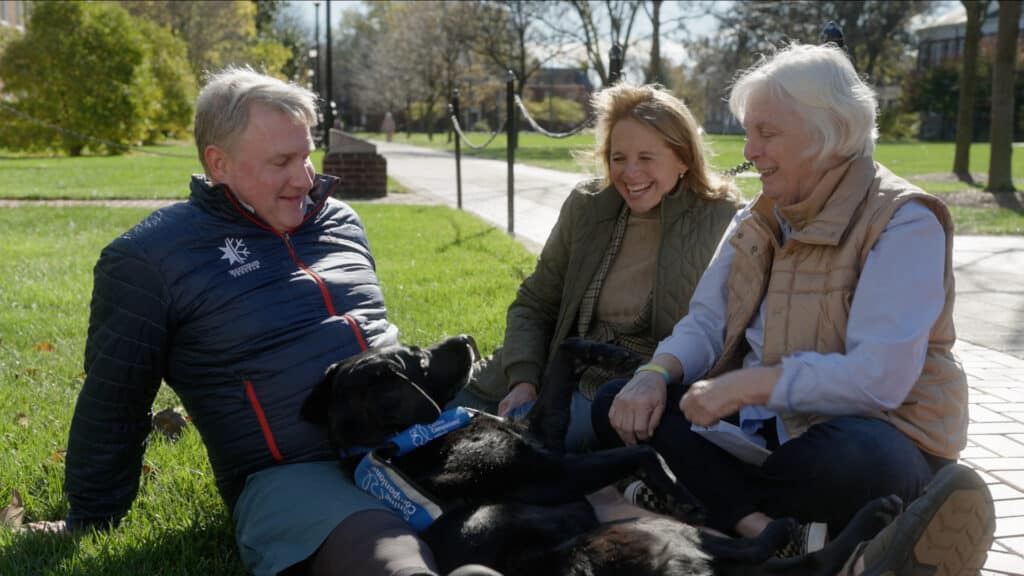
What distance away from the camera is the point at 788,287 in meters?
2.75

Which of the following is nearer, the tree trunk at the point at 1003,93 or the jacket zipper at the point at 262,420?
the jacket zipper at the point at 262,420

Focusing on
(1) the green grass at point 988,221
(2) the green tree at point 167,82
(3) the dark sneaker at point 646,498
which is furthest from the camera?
(2) the green tree at point 167,82

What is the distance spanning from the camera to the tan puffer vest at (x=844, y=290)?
2.60 m

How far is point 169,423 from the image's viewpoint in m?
4.14

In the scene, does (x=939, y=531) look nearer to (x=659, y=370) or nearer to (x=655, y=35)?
(x=659, y=370)

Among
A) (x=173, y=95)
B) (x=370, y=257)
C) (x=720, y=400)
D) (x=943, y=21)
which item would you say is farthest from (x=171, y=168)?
(x=943, y=21)

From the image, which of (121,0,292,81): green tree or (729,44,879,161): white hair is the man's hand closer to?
(729,44,879,161): white hair

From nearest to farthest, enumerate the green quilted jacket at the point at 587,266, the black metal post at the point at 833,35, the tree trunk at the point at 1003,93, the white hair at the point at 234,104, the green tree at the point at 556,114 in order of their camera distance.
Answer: the white hair at the point at 234,104, the green quilted jacket at the point at 587,266, the black metal post at the point at 833,35, the tree trunk at the point at 1003,93, the green tree at the point at 556,114

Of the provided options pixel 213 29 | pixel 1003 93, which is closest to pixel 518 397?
pixel 1003 93

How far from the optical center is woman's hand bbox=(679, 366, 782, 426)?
2.61m

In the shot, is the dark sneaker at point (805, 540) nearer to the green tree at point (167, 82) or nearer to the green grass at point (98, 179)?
the green grass at point (98, 179)

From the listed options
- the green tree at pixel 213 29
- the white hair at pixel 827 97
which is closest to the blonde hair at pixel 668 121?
the white hair at pixel 827 97

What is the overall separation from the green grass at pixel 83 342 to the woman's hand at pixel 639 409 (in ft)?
4.09

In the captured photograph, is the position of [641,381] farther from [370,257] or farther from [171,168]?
[171,168]
